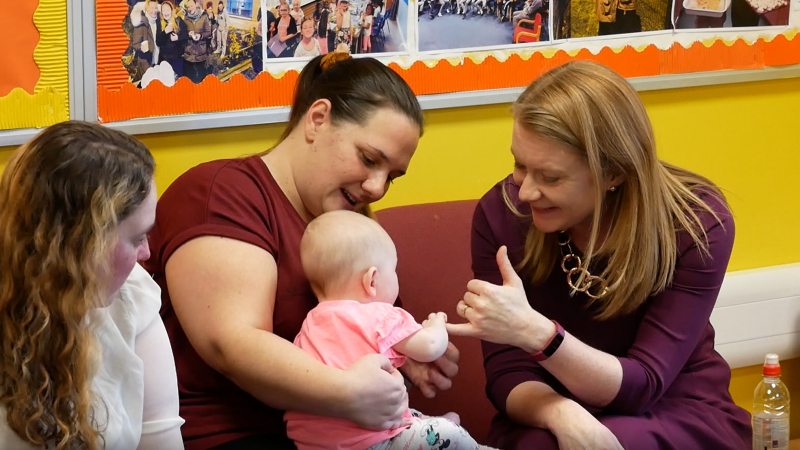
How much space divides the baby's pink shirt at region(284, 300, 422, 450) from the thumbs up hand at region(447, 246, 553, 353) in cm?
12

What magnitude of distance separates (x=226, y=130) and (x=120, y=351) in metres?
0.84

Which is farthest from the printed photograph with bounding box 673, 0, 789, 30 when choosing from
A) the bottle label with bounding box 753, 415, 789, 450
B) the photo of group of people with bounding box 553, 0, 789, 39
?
the bottle label with bounding box 753, 415, 789, 450

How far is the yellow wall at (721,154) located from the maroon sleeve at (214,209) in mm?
476

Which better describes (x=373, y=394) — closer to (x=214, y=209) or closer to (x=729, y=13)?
(x=214, y=209)

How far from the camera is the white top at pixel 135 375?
134cm

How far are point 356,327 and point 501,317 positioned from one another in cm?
26

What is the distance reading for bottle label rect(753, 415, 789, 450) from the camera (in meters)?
2.43

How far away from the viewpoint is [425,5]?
7.30 ft

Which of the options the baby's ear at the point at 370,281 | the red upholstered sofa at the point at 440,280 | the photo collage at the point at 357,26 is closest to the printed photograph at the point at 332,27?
the photo collage at the point at 357,26

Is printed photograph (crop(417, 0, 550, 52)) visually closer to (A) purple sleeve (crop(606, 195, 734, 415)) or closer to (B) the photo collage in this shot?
(B) the photo collage

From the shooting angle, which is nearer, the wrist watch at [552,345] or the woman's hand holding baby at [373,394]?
the woman's hand holding baby at [373,394]

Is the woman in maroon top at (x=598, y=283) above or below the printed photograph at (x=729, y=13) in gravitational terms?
below

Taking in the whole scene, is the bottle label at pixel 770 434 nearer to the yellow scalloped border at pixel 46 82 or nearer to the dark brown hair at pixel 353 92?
the dark brown hair at pixel 353 92

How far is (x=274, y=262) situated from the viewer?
5.22 ft
